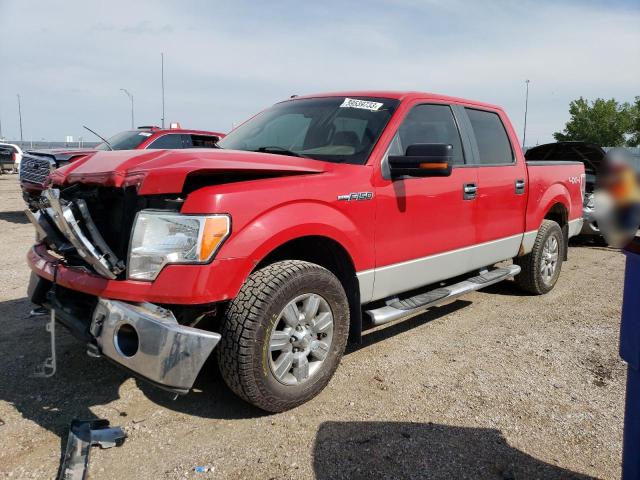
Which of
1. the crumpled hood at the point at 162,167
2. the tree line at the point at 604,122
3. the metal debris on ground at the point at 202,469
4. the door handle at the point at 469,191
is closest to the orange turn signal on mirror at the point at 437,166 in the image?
the crumpled hood at the point at 162,167

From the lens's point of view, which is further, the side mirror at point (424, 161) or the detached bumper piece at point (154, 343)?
the side mirror at point (424, 161)

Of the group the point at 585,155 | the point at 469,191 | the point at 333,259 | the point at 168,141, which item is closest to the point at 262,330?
the point at 333,259

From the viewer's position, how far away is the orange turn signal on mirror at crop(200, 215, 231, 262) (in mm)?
2512

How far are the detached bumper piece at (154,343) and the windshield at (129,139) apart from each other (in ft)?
24.2

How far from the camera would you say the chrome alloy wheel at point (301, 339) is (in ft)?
9.37

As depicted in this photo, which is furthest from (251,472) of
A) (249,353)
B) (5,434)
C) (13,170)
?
(13,170)

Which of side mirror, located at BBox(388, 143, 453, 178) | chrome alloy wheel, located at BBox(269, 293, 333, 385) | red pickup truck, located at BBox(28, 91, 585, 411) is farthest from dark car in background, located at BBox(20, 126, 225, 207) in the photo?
chrome alloy wheel, located at BBox(269, 293, 333, 385)

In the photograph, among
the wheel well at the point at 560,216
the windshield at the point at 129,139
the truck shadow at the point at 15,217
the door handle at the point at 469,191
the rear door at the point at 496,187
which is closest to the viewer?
the door handle at the point at 469,191

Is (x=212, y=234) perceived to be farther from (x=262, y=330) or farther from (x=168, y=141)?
(x=168, y=141)

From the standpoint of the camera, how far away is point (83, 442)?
98.8 inches

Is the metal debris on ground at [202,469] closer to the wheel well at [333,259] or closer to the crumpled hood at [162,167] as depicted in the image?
the wheel well at [333,259]

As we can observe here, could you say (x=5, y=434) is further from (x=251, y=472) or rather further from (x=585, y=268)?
(x=585, y=268)

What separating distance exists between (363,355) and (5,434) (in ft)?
7.44

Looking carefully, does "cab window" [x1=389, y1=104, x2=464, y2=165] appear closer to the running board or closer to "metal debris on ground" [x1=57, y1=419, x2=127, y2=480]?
the running board
